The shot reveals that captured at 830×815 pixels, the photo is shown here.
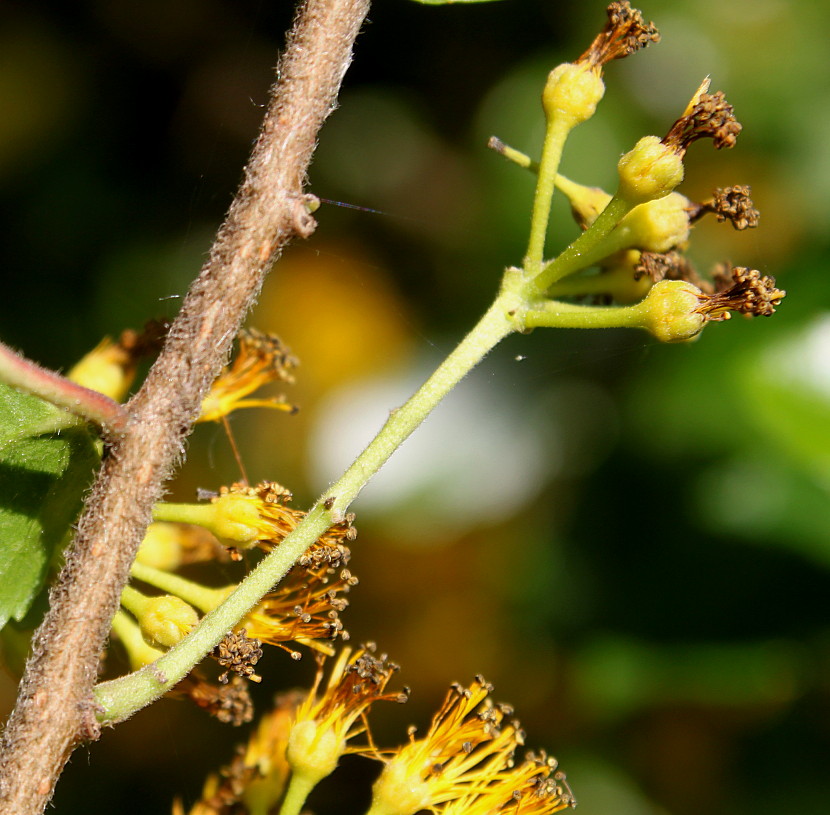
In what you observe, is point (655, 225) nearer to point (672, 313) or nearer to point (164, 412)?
point (672, 313)

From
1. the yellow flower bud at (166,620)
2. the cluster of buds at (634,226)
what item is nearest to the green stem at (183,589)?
the yellow flower bud at (166,620)

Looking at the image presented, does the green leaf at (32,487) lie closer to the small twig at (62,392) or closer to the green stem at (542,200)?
the small twig at (62,392)

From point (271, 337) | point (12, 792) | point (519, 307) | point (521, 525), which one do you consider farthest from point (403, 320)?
point (12, 792)

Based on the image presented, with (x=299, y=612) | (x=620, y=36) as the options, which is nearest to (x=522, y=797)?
(x=299, y=612)

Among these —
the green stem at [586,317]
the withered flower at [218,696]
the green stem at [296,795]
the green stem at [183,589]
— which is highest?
the green stem at [586,317]

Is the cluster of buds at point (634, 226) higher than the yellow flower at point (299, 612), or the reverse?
the cluster of buds at point (634, 226)

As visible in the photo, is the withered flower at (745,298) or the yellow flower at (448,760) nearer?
the withered flower at (745,298)

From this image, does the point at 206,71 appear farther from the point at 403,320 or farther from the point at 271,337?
the point at 271,337

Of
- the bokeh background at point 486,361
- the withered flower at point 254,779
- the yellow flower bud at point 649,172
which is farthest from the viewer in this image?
the bokeh background at point 486,361
